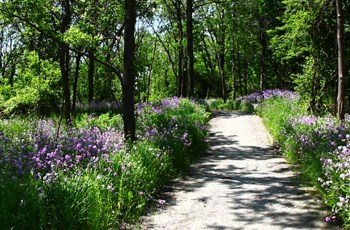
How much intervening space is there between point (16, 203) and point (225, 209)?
3411 millimetres

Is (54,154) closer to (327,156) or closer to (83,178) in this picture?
(83,178)

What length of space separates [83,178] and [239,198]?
10.0 feet

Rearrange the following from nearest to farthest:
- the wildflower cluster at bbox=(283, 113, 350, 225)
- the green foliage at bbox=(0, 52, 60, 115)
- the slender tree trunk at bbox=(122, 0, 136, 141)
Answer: the wildflower cluster at bbox=(283, 113, 350, 225) → the slender tree trunk at bbox=(122, 0, 136, 141) → the green foliage at bbox=(0, 52, 60, 115)

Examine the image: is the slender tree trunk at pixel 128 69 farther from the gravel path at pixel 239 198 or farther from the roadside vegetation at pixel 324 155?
the roadside vegetation at pixel 324 155

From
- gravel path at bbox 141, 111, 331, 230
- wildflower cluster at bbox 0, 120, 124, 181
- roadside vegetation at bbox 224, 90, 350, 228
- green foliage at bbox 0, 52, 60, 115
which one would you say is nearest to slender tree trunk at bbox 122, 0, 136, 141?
wildflower cluster at bbox 0, 120, 124, 181

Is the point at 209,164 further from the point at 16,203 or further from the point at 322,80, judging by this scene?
the point at 16,203

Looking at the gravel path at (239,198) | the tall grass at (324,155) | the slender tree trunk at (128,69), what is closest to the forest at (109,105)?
the slender tree trunk at (128,69)

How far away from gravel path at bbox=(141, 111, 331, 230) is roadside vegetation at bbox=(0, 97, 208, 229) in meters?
0.47

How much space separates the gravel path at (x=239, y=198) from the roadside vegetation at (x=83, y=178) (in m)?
0.47

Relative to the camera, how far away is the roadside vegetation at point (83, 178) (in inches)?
172

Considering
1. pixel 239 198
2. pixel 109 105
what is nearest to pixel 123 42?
pixel 109 105

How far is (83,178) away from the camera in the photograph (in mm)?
5207

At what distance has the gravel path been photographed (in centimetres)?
579

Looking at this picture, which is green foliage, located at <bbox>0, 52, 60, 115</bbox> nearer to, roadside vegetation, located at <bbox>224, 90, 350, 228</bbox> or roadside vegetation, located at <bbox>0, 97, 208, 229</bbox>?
roadside vegetation, located at <bbox>0, 97, 208, 229</bbox>
